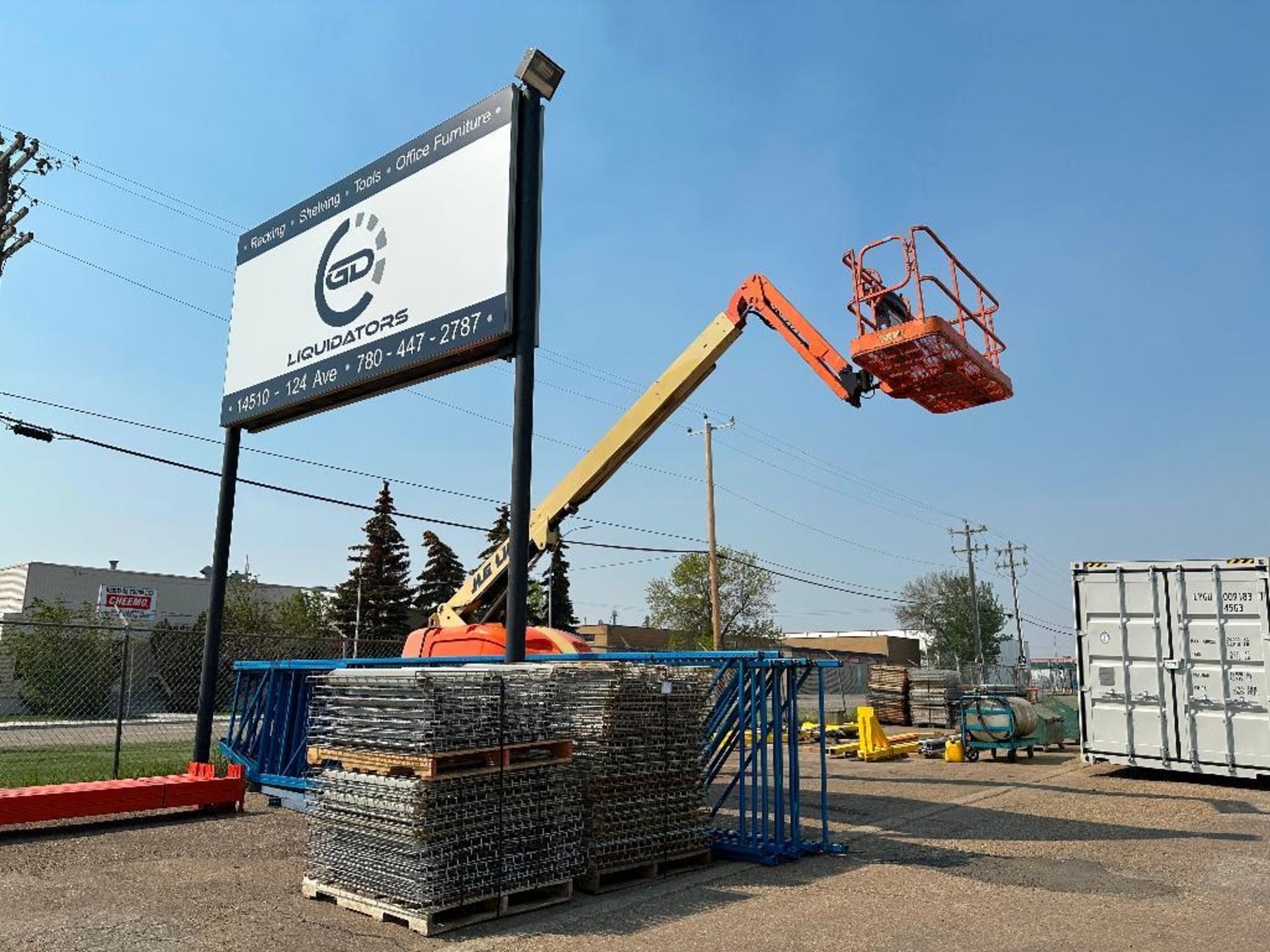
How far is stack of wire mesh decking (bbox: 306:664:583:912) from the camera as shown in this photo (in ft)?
21.2

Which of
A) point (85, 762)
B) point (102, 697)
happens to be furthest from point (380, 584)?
point (85, 762)

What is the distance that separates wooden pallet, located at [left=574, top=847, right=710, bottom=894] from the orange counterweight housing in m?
3.72

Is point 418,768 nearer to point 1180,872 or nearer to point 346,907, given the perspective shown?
point 346,907

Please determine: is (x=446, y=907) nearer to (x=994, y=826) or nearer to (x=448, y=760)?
(x=448, y=760)

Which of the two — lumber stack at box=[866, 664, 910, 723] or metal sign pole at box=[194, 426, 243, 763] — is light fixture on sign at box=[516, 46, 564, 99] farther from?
lumber stack at box=[866, 664, 910, 723]

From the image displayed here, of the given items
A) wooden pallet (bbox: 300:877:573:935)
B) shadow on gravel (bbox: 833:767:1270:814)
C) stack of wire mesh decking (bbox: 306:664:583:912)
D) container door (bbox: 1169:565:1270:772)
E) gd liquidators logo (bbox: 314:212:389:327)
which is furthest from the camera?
container door (bbox: 1169:565:1270:772)

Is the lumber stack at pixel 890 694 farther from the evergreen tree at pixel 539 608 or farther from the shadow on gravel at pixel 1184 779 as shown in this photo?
the evergreen tree at pixel 539 608

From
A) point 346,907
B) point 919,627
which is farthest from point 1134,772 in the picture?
point 919,627

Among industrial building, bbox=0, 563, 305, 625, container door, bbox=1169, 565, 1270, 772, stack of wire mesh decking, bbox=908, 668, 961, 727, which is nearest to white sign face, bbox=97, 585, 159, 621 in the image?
industrial building, bbox=0, 563, 305, 625

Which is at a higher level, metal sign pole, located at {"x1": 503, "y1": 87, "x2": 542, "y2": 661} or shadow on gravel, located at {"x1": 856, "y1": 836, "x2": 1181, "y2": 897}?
metal sign pole, located at {"x1": 503, "y1": 87, "x2": 542, "y2": 661}

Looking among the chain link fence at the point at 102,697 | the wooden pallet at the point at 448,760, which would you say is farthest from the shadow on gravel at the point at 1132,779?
the chain link fence at the point at 102,697

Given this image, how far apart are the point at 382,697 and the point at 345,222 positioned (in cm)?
768

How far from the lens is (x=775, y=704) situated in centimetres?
878

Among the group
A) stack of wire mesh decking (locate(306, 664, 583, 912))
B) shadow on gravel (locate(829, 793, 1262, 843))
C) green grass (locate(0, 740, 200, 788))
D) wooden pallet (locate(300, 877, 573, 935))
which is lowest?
green grass (locate(0, 740, 200, 788))
